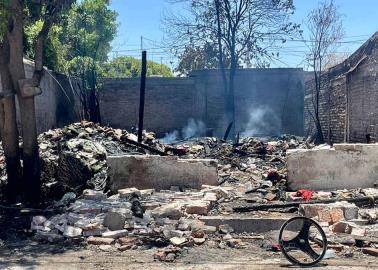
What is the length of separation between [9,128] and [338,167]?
5.89 metres

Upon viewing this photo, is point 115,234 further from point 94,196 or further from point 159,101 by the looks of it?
point 159,101

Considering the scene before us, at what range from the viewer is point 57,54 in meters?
20.8

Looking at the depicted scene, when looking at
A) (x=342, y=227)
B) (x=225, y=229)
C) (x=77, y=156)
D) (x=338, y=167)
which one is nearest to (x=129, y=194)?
(x=225, y=229)

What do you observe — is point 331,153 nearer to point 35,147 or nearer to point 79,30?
point 35,147

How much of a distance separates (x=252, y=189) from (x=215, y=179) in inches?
31.8

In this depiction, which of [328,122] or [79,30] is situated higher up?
[79,30]

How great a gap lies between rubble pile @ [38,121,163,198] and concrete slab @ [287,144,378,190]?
391 cm

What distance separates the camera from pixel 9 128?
27.2 feet

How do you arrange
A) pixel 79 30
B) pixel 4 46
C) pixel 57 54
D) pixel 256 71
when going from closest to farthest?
pixel 4 46 < pixel 57 54 < pixel 256 71 < pixel 79 30

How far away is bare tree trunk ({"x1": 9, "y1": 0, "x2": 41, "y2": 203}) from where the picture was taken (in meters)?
8.02

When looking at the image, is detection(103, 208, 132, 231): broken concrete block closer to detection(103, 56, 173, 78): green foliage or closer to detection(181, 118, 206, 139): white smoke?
detection(181, 118, 206, 139): white smoke

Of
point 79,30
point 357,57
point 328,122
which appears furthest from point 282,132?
point 79,30

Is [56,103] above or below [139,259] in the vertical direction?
above

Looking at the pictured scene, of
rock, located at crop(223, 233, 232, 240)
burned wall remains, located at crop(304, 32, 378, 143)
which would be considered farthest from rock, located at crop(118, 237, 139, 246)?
burned wall remains, located at crop(304, 32, 378, 143)
